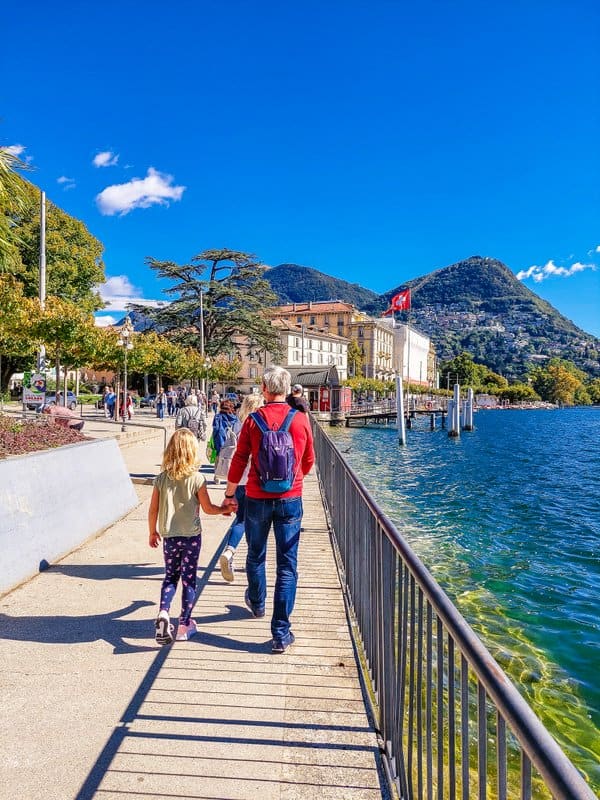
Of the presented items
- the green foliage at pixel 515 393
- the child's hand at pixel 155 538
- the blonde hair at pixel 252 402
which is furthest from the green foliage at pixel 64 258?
the green foliage at pixel 515 393

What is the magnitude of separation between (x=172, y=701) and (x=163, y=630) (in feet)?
2.68

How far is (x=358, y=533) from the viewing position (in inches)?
180

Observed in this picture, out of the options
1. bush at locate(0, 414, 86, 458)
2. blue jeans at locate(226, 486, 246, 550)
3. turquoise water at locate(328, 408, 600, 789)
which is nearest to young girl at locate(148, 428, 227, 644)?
blue jeans at locate(226, 486, 246, 550)

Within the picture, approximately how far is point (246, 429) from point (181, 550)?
1.04 metres

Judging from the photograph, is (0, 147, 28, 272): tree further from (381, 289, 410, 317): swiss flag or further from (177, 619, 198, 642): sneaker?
(381, 289, 410, 317): swiss flag

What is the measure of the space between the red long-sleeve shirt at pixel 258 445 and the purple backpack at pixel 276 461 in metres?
0.05

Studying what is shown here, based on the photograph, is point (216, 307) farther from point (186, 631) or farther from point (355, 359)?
point (355, 359)

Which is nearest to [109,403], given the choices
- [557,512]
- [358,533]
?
[557,512]

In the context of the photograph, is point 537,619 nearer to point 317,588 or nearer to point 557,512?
point 317,588

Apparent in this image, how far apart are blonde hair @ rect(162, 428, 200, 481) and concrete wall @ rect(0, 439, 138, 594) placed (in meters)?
1.64

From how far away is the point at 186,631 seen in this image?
4133mm

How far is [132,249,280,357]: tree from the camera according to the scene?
4541 centimetres

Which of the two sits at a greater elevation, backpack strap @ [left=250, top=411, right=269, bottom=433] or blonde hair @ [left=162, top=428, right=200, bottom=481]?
backpack strap @ [left=250, top=411, right=269, bottom=433]

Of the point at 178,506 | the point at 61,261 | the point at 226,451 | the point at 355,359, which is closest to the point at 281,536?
the point at 178,506
